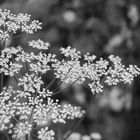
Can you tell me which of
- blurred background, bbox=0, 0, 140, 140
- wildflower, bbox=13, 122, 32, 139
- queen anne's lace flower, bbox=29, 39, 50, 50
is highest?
blurred background, bbox=0, 0, 140, 140

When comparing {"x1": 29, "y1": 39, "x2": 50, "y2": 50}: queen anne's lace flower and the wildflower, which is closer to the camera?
the wildflower

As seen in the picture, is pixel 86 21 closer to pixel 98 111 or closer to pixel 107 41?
pixel 107 41

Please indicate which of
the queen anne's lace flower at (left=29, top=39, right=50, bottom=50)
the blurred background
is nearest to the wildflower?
the queen anne's lace flower at (left=29, top=39, right=50, bottom=50)

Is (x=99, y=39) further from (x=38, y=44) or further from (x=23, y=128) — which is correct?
(x=23, y=128)

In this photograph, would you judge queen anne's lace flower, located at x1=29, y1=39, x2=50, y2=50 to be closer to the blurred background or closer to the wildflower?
the wildflower

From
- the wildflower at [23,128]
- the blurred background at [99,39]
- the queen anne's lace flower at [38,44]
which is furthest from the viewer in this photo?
the blurred background at [99,39]

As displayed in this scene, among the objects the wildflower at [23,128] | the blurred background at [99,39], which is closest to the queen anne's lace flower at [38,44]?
the wildflower at [23,128]

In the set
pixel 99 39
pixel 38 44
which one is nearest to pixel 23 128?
pixel 38 44

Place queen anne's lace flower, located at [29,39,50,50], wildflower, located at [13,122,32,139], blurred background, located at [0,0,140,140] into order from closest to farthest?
wildflower, located at [13,122,32,139] → queen anne's lace flower, located at [29,39,50,50] → blurred background, located at [0,0,140,140]

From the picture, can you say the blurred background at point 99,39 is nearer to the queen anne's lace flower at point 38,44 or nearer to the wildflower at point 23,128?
the queen anne's lace flower at point 38,44
